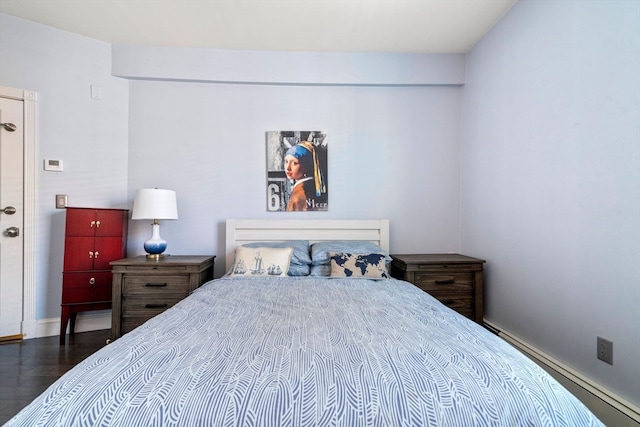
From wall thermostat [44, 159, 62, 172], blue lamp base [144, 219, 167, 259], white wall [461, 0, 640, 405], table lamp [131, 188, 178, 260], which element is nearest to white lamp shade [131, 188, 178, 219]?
table lamp [131, 188, 178, 260]

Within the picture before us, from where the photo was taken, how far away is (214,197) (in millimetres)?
2785

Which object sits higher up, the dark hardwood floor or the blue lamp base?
the blue lamp base

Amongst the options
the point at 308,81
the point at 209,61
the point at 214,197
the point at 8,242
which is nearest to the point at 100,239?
the point at 8,242

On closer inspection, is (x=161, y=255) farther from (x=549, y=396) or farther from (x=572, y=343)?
(x=572, y=343)

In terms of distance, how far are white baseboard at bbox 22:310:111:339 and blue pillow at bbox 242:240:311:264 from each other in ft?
5.10

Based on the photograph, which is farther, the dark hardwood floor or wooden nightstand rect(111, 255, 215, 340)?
wooden nightstand rect(111, 255, 215, 340)

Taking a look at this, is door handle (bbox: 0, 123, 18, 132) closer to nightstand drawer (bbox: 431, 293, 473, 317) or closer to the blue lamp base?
the blue lamp base

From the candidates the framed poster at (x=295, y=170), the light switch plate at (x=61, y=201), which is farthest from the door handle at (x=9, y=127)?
the framed poster at (x=295, y=170)

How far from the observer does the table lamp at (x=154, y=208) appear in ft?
7.79

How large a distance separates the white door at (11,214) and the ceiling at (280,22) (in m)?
0.93

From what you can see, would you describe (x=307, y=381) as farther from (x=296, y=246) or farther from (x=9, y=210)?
(x=9, y=210)

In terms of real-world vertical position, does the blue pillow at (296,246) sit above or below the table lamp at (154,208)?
below

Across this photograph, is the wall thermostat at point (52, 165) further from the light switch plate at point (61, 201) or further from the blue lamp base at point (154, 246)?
the blue lamp base at point (154, 246)

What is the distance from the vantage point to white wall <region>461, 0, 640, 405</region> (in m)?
1.37
